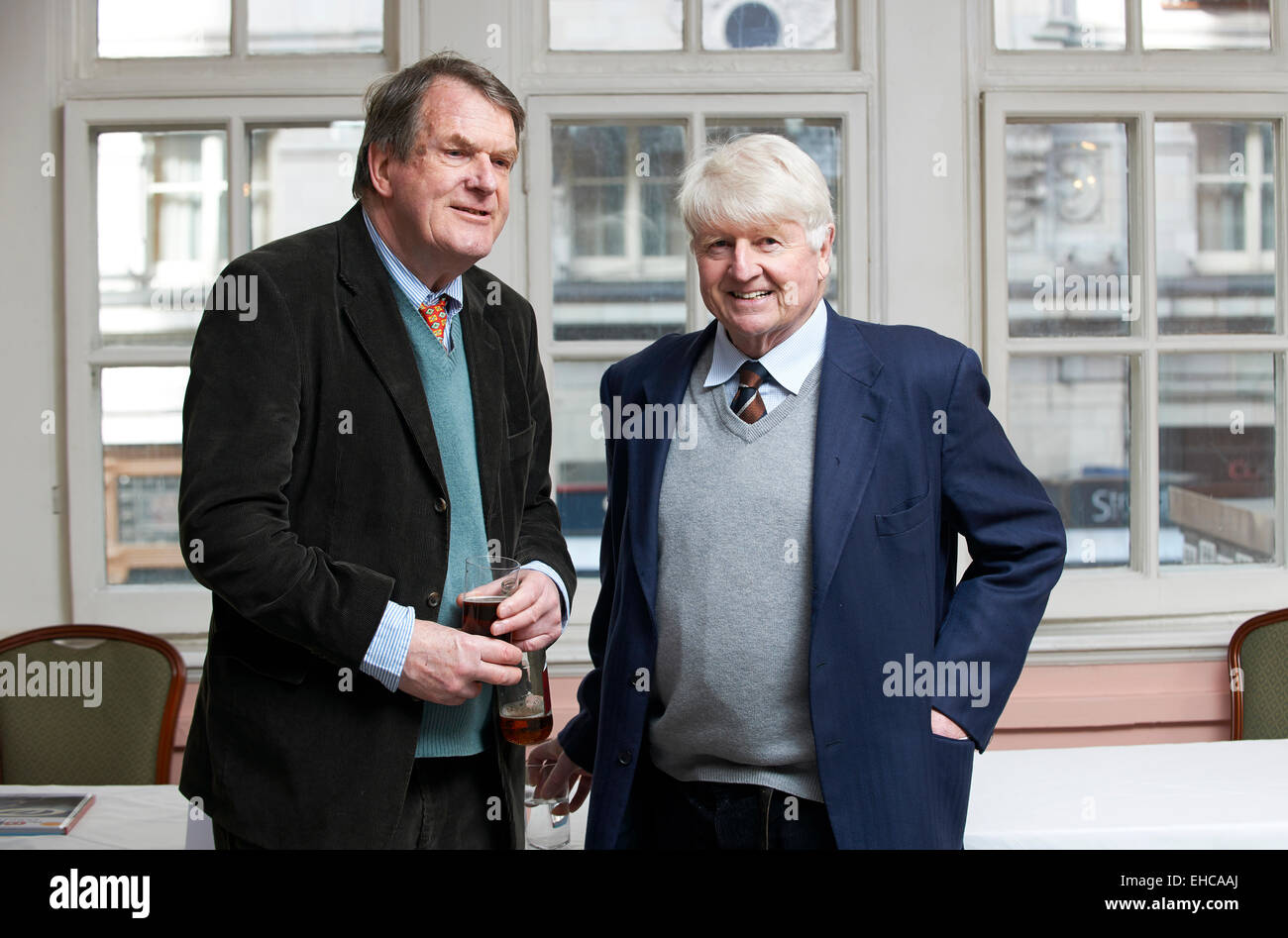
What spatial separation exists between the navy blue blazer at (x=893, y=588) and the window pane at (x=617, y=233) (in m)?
1.31

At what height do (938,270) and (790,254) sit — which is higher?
(938,270)

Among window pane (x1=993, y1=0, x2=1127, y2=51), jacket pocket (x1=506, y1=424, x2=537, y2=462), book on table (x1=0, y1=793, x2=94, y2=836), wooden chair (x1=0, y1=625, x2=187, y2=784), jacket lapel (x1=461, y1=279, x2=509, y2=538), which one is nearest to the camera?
jacket lapel (x1=461, y1=279, x2=509, y2=538)

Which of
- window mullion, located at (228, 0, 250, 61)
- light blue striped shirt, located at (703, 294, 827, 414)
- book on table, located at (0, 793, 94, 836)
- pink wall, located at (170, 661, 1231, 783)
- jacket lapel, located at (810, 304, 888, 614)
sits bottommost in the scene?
pink wall, located at (170, 661, 1231, 783)

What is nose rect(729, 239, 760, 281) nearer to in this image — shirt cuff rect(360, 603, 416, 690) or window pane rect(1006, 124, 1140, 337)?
shirt cuff rect(360, 603, 416, 690)

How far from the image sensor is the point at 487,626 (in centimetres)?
138

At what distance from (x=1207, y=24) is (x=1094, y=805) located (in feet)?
6.96

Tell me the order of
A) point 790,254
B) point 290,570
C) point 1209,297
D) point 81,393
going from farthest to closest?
point 1209,297 < point 81,393 < point 790,254 < point 290,570

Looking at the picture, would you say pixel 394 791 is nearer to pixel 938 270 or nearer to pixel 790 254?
pixel 790 254

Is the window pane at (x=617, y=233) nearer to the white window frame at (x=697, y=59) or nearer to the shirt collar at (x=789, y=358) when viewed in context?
the white window frame at (x=697, y=59)

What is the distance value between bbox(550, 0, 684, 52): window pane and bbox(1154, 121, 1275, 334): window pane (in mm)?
1329

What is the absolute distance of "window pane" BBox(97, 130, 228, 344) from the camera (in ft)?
9.12

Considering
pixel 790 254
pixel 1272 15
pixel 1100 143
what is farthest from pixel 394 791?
pixel 1272 15

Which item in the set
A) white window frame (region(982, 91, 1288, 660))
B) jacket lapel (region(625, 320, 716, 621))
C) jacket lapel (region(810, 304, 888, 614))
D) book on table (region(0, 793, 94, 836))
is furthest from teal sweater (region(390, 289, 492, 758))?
white window frame (region(982, 91, 1288, 660))

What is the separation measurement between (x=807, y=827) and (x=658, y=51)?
206cm
